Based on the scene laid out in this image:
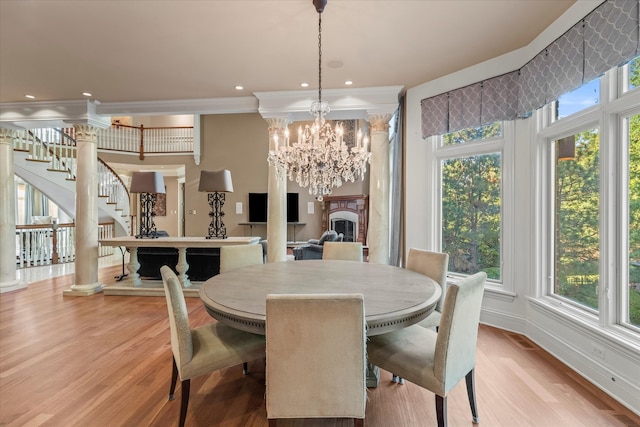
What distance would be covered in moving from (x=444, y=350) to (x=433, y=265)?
103cm

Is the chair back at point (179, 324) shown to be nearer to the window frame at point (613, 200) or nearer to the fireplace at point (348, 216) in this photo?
the window frame at point (613, 200)

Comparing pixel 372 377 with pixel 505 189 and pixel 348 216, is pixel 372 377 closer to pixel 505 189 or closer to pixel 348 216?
pixel 505 189

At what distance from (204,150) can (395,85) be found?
6394mm

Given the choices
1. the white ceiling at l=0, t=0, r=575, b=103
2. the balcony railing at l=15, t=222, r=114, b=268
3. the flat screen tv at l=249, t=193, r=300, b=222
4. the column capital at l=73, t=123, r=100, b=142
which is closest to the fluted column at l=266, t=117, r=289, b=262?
the white ceiling at l=0, t=0, r=575, b=103

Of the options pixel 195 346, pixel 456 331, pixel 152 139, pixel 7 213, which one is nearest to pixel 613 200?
pixel 456 331

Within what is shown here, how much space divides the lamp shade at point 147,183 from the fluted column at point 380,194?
302 cm

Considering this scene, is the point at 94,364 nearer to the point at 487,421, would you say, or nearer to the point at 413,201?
the point at 487,421

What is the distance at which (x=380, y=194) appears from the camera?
12.6ft

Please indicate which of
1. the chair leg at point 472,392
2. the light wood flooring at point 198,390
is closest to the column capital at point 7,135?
the light wood flooring at point 198,390

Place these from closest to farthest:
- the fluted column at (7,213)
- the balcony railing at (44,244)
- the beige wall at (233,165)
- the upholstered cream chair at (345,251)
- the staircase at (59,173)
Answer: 1. the upholstered cream chair at (345,251)
2. the fluted column at (7,213)
3. the staircase at (59,173)
4. the balcony railing at (44,244)
5. the beige wall at (233,165)

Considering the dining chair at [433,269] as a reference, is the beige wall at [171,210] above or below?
above

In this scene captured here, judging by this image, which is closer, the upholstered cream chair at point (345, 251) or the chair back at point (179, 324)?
the chair back at point (179, 324)

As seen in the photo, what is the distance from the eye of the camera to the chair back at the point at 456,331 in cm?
146

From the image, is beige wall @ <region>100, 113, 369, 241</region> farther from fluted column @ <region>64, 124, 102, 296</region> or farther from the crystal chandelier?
the crystal chandelier
